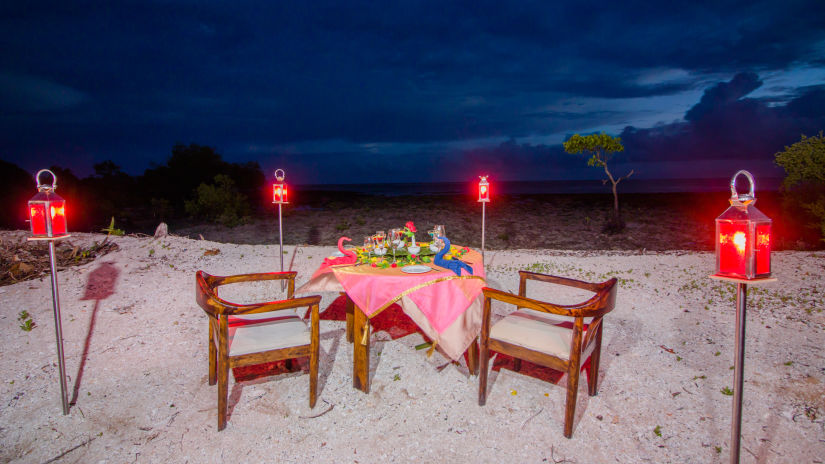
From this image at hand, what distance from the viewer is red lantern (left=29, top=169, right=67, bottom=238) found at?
2.85 m

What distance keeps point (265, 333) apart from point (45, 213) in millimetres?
1671

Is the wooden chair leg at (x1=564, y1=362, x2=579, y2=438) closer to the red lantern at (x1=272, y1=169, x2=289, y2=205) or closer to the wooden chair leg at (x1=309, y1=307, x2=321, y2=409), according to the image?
the wooden chair leg at (x1=309, y1=307, x2=321, y2=409)

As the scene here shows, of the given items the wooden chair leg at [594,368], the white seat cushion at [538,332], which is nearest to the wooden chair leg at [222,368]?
the white seat cushion at [538,332]

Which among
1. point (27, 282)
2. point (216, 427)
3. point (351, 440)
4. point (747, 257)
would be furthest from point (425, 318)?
point (27, 282)

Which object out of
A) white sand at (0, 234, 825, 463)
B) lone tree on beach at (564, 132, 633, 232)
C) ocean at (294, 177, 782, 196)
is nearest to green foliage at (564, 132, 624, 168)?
lone tree on beach at (564, 132, 633, 232)

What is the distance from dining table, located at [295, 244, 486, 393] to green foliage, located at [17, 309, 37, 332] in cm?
402

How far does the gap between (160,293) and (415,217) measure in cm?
1610

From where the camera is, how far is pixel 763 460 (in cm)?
260

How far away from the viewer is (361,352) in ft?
11.5

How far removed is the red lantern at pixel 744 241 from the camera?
1854 millimetres

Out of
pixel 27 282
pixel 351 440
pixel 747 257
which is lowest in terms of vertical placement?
pixel 351 440

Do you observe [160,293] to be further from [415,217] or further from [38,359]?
[415,217]

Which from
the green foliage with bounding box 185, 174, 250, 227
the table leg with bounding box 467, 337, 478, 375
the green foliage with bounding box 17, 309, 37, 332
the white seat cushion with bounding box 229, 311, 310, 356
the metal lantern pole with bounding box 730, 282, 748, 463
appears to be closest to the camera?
the metal lantern pole with bounding box 730, 282, 748, 463

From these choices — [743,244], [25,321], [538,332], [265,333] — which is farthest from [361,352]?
[25,321]
